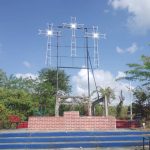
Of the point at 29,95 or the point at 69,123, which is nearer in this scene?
the point at 69,123

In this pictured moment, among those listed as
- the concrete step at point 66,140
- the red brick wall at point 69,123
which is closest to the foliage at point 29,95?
the red brick wall at point 69,123

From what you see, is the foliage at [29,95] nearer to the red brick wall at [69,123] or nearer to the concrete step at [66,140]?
the red brick wall at [69,123]

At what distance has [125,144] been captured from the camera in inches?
618

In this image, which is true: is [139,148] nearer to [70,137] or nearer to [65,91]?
[70,137]

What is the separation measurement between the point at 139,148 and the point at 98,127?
6.17m

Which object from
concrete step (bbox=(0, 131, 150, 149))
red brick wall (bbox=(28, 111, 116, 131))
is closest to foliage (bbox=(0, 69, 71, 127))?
red brick wall (bbox=(28, 111, 116, 131))

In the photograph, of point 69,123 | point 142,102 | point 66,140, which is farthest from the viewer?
point 142,102

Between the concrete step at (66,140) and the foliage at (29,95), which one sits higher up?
the foliage at (29,95)

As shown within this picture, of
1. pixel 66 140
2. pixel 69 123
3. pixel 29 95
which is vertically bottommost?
pixel 66 140

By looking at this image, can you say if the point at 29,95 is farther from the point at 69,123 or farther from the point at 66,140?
the point at 66,140

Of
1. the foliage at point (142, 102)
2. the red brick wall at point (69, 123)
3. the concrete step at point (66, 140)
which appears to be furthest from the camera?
the foliage at point (142, 102)

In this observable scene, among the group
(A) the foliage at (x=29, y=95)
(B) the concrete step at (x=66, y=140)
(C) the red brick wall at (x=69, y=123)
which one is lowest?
(B) the concrete step at (x=66, y=140)

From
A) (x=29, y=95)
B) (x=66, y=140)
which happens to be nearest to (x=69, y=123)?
(x=66, y=140)

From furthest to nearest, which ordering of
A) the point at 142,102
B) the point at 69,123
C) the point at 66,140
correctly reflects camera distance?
the point at 142,102, the point at 69,123, the point at 66,140
